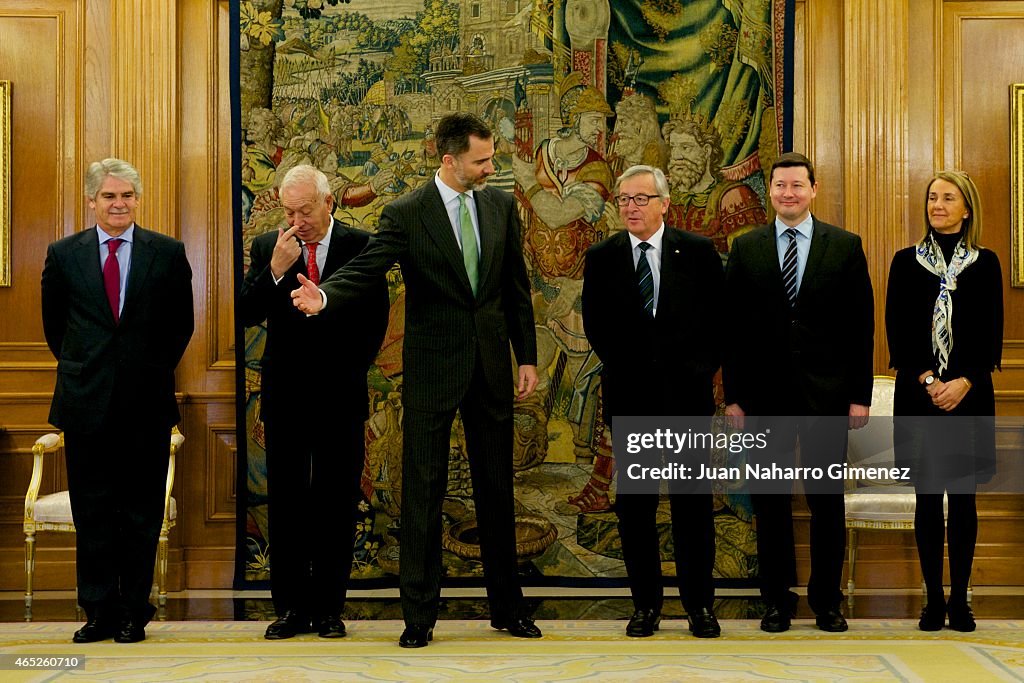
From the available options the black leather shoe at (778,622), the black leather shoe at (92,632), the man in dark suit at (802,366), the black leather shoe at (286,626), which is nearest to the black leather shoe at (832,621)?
the man in dark suit at (802,366)

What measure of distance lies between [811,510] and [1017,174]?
99.5 inches

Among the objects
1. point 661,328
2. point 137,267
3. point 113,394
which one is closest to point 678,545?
point 661,328

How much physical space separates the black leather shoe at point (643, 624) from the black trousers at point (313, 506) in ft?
3.48

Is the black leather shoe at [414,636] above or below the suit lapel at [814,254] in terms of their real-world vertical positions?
below

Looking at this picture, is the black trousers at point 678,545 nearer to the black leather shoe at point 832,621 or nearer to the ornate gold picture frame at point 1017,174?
the black leather shoe at point 832,621

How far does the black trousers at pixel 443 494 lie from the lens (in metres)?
3.93

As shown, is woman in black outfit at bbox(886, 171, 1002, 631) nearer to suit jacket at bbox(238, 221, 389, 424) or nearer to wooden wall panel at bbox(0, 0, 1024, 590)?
wooden wall panel at bbox(0, 0, 1024, 590)

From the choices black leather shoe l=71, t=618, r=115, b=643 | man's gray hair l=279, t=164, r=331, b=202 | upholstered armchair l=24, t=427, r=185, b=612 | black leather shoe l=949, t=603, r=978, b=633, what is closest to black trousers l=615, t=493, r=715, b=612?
black leather shoe l=949, t=603, r=978, b=633

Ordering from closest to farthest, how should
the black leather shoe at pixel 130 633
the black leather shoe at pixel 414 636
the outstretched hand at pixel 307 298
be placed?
the outstretched hand at pixel 307 298 → the black leather shoe at pixel 414 636 → the black leather shoe at pixel 130 633

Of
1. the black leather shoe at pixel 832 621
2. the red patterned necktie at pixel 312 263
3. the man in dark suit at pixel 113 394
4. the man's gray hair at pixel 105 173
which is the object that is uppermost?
the man's gray hair at pixel 105 173

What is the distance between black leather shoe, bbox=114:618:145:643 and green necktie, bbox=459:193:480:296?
174cm

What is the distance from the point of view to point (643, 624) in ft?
13.3

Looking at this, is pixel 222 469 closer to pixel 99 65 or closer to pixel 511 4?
pixel 99 65

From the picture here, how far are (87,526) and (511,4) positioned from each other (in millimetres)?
3141
